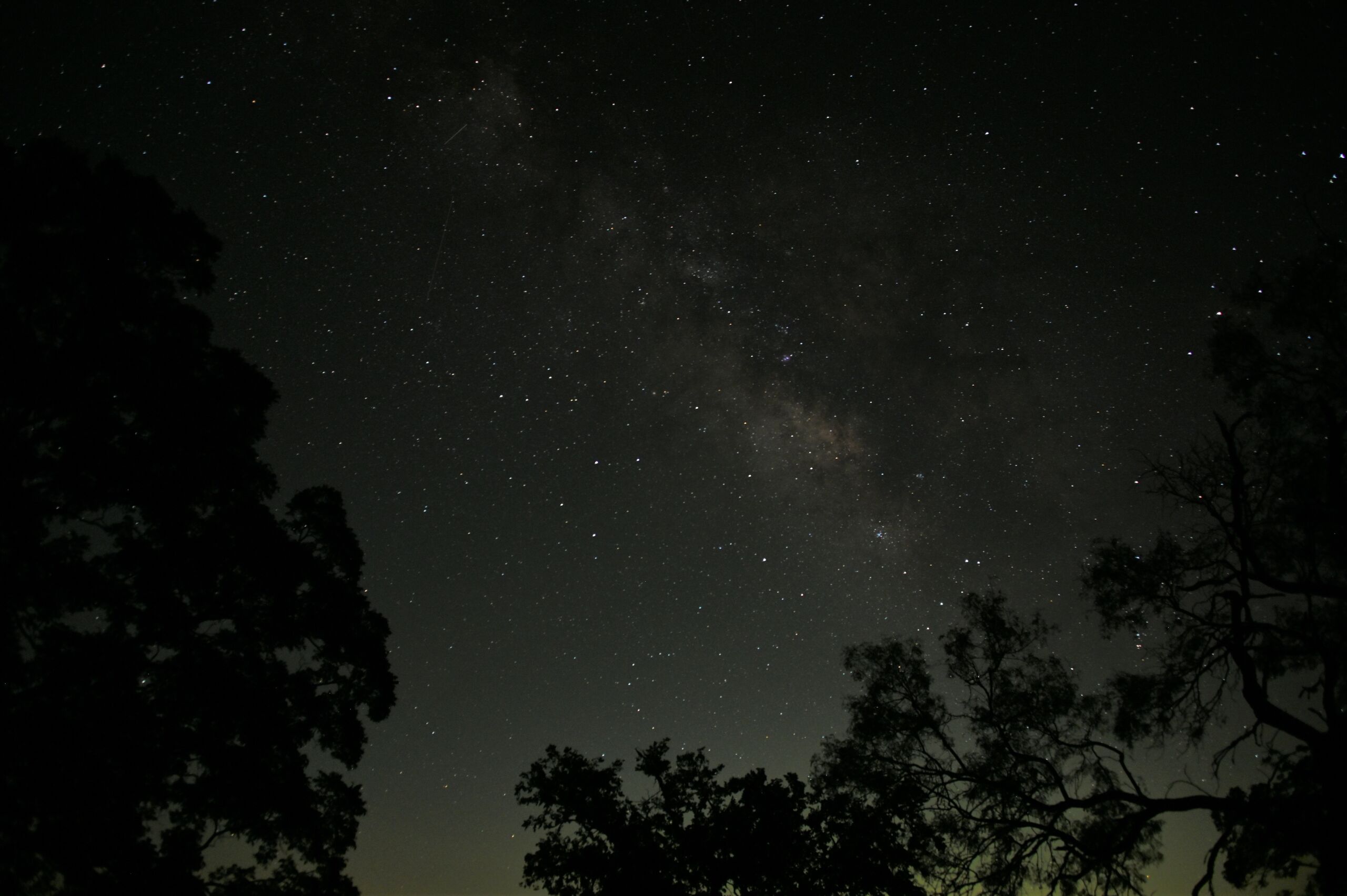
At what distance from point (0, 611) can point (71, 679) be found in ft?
4.07

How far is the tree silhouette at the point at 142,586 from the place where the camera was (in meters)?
9.08

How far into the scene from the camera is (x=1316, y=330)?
Answer: 40.1 ft

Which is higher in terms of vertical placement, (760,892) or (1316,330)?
(1316,330)

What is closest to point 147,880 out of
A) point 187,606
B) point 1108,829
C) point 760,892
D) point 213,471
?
point 187,606

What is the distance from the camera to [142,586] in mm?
10508

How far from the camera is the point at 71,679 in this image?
934 cm

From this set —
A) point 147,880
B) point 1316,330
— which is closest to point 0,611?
point 147,880

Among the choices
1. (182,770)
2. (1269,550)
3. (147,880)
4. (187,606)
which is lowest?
(147,880)

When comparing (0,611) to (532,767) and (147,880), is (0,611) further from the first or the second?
(532,767)

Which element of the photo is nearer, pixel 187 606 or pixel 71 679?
pixel 71 679

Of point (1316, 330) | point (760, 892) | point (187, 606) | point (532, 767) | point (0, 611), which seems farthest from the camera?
point (532, 767)

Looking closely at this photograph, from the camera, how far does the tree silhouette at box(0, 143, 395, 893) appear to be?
908 centimetres

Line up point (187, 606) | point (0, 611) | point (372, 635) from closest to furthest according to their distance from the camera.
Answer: point (0, 611) → point (187, 606) → point (372, 635)

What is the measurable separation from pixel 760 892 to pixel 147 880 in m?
10.6
